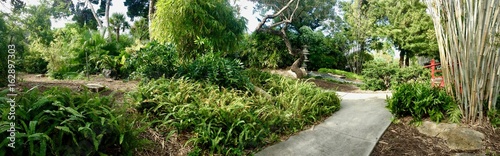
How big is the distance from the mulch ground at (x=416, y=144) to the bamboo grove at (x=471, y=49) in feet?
0.95

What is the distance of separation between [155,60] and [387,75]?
5.91 meters

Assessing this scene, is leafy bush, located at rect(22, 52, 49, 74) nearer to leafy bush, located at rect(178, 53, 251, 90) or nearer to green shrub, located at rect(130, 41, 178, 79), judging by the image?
green shrub, located at rect(130, 41, 178, 79)

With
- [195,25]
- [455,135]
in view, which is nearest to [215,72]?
[195,25]

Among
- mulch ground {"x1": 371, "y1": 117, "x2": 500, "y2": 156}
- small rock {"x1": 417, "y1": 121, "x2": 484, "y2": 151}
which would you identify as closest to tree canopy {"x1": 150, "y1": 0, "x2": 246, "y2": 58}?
mulch ground {"x1": 371, "y1": 117, "x2": 500, "y2": 156}

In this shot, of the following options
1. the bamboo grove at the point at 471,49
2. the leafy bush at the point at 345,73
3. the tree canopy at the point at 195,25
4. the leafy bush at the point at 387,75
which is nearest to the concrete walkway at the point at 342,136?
the bamboo grove at the point at 471,49

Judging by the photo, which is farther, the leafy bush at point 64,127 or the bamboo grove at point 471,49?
the bamboo grove at point 471,49

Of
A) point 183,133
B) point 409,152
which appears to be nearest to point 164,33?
point 183,133

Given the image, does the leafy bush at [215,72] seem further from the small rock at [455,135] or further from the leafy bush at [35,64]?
the leafy bush at [35,64]

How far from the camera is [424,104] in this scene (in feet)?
11.9

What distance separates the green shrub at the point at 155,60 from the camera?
402 centimetres

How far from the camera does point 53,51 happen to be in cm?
756

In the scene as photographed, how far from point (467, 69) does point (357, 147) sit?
1.60m

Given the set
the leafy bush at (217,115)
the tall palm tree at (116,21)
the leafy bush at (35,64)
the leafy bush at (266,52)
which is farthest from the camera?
the tall palm tree at (116,21)

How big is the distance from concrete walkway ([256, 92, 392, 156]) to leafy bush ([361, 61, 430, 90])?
120 inches
